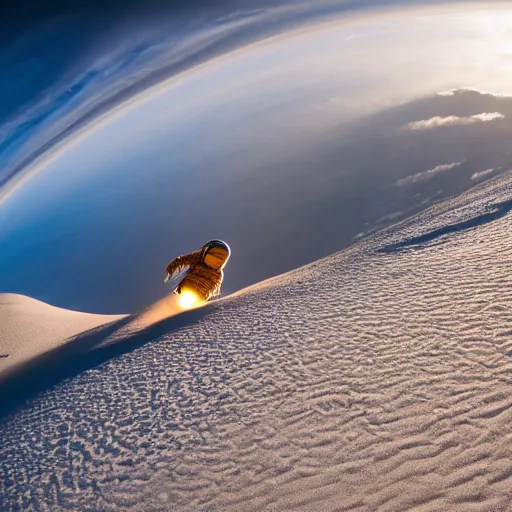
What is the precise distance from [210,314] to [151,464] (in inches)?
206

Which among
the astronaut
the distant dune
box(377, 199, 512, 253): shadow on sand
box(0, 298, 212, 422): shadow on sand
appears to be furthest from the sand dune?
the distant dune

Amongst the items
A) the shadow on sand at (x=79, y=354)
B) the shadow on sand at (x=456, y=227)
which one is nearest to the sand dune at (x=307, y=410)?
the shadow on sand at (x=79, y=354)

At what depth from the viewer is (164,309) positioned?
43.1 ft

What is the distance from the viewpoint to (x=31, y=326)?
16016mm

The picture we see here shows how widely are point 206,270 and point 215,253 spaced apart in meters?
0.40

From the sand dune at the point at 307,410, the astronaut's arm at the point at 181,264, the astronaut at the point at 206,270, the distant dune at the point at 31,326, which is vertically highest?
the distant dune at the point at 31,326

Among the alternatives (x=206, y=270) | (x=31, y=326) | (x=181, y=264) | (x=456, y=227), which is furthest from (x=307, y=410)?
(x=31, y=326)

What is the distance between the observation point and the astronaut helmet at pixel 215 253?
7.67 m

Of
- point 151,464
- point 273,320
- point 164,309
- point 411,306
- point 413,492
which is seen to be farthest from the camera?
point 164,309

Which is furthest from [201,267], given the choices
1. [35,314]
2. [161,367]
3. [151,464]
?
[35,314]

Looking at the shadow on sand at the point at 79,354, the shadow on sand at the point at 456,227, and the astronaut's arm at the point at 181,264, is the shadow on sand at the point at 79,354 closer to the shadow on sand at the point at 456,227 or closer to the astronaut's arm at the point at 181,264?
the astronaut's arm at the point at 181,264

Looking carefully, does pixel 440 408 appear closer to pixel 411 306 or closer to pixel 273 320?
pixel 411 306

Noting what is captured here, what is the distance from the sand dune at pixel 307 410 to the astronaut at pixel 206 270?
1.63 meters

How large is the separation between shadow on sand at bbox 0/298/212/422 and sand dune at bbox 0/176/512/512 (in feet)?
1.17
